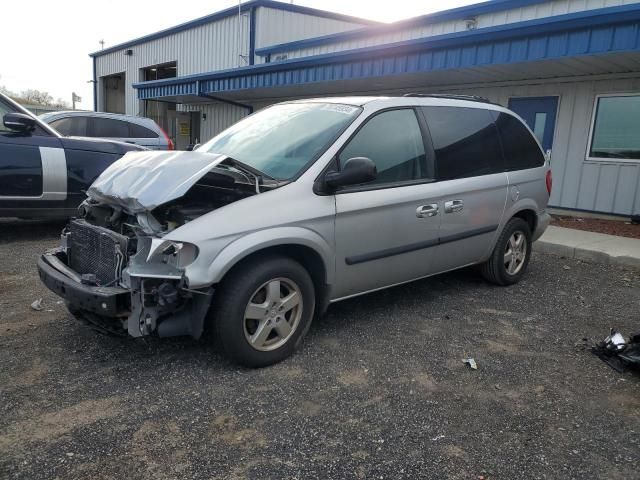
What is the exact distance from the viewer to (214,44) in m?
18.5

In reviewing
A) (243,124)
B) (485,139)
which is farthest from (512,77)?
(243,124)

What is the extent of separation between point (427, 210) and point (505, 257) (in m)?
1.60

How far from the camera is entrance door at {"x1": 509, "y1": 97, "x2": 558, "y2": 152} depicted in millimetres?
9430

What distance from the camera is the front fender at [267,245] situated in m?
3.06

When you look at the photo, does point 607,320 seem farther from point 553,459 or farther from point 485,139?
point 553,459

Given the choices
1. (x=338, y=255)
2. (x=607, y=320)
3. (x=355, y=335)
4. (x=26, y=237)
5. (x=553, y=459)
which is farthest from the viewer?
(x=26, y=237)

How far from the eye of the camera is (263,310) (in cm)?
332

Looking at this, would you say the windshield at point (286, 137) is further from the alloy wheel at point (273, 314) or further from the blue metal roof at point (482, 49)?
the blue metal roof at point (482, 49)

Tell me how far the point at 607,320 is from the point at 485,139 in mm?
1968

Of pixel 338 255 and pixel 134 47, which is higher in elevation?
pixel 134 47

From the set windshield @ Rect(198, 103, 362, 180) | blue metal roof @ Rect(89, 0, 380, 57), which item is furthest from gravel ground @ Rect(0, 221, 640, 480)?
blue metal roof @ Rect(89, 0, 380, 57)

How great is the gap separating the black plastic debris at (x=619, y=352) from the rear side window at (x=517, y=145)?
197 centimetres

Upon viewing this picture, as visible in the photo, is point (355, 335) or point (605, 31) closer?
point (355, 335)

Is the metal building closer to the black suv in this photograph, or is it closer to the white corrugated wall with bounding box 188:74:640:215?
the white corrugated wall with bounding box 188:74:640:215
